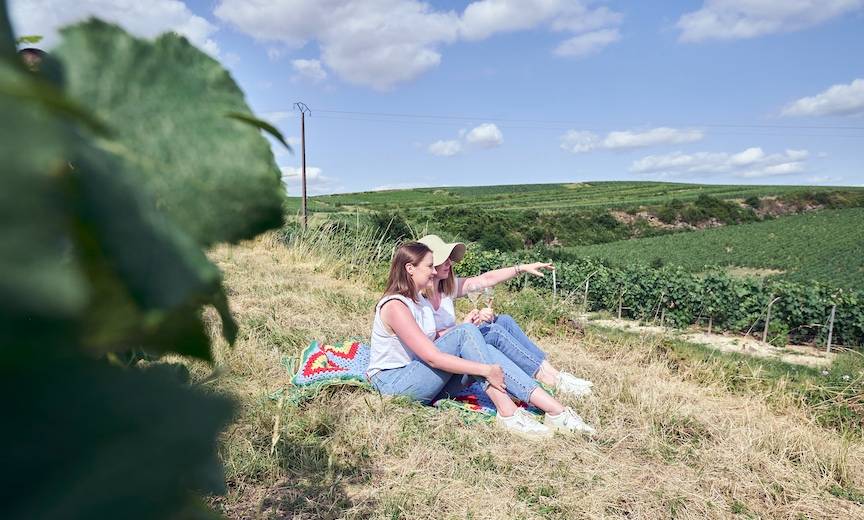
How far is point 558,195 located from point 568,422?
201ft

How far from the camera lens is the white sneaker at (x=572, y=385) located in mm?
3540

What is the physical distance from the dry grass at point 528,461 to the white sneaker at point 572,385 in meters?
0.08

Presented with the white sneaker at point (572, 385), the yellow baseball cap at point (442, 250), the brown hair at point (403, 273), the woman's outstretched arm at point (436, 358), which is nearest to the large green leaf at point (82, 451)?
the woman's outstretched arm at point (436, 358)

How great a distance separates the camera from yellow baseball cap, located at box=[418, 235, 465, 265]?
4.02 metres

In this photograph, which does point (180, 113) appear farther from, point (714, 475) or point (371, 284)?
point (371, 284)

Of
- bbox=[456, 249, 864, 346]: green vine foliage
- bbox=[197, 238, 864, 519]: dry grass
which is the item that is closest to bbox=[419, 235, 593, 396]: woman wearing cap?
bbox=[197, 238, 864, 519]: dry grass

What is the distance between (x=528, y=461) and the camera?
8.71ft

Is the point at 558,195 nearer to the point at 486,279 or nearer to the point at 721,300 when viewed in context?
the point at 721,300

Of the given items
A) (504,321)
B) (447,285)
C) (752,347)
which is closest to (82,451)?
(504,321)

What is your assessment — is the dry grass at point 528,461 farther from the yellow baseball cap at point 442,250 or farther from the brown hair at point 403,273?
the yellow baseball cap at point 442,250

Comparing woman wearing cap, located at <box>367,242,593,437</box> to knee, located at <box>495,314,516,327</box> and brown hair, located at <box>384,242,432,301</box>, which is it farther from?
knee, located at <box>495,314,516,327</box>

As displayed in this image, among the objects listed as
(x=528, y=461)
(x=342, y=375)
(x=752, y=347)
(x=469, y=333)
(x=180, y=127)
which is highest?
(x=180, y=127)

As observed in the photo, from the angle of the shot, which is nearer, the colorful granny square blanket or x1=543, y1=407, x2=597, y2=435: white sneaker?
x1=543, y1=407, x2=597, y2=435: white sneaker

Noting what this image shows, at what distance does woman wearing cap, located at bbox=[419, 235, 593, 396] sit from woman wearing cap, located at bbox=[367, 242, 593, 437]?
0.33m
